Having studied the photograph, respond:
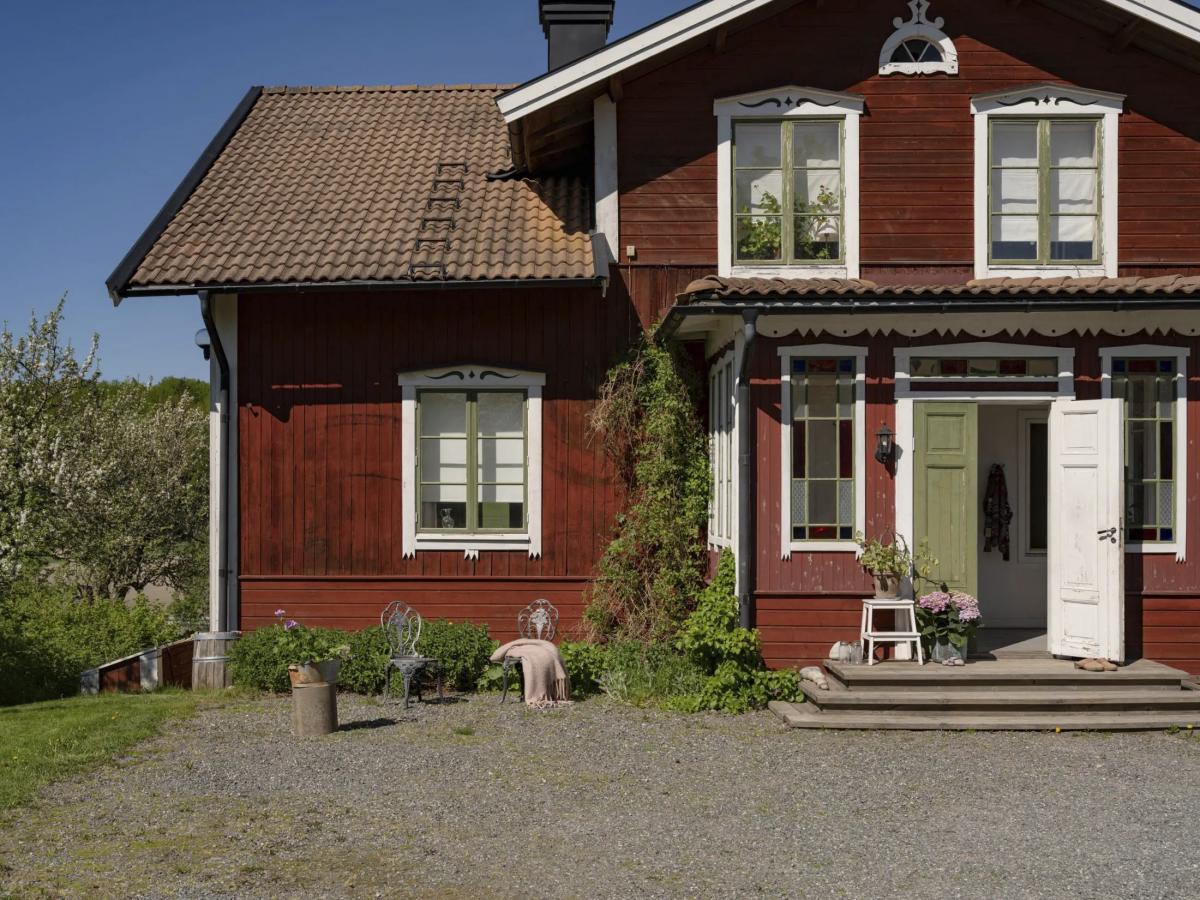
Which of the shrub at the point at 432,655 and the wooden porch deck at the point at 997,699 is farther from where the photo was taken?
the shrub at the point at 432,655

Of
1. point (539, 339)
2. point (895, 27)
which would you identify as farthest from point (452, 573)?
point (895, 27)

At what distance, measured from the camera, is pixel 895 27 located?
40.8 feet

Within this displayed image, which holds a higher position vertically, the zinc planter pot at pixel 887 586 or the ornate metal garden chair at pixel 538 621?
the zinc planter pot at pixel 887 586

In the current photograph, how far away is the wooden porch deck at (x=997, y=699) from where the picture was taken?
9867 mm

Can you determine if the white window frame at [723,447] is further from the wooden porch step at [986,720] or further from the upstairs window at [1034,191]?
the upstairs window at [1034,191]

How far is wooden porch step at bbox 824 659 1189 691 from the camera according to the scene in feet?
33.8

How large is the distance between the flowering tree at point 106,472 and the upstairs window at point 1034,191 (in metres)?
11.4

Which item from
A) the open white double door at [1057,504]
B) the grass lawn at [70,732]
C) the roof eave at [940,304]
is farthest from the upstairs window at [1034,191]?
the grass lawn at [70,732]

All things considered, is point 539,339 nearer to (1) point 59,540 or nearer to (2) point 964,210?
(2) point 964,210

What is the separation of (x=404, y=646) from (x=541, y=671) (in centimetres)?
137

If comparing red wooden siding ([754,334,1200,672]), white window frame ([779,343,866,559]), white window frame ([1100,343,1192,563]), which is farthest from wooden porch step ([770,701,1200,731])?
white window frame ([1100,343,1192,563])

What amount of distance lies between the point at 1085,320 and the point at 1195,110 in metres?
3.14

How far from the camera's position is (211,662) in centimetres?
1235

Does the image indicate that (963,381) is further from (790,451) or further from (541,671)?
(541,671)
